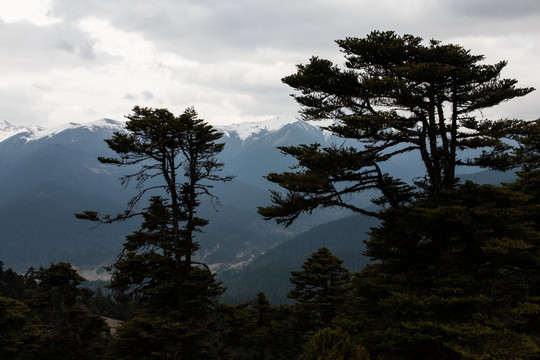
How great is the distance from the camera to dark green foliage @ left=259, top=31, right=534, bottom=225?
39.3ft

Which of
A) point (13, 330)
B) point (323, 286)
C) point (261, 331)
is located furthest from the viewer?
point (261, 331)

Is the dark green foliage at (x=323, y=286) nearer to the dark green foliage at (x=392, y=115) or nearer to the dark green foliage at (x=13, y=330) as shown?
the dark green foliage at (x=392, y=115)

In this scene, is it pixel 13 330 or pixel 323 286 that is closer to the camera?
pixel 13 330

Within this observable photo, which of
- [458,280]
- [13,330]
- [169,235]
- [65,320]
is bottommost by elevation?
[65,320]

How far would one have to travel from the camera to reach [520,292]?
1195cm

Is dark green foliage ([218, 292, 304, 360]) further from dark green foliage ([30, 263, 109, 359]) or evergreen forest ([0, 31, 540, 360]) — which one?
evergreen forest ([0, 31, 540, 360])

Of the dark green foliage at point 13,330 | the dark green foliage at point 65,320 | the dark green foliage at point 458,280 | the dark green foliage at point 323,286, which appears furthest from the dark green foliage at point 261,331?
the dark green foliage at point 458,280

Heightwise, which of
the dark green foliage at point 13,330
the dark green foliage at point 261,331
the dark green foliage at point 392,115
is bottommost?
the dark green foliage at point 261,331

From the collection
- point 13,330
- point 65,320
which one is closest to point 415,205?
point 13,330

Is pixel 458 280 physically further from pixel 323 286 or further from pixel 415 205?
pixel 323 286

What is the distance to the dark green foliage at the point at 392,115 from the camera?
12.0 meters

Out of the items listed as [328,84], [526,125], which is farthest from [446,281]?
[328,84]

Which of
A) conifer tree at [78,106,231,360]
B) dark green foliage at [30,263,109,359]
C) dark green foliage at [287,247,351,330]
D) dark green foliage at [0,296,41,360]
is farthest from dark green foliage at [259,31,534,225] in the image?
dark green foliage at [30,263,109,359]

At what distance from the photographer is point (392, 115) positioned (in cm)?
1363
